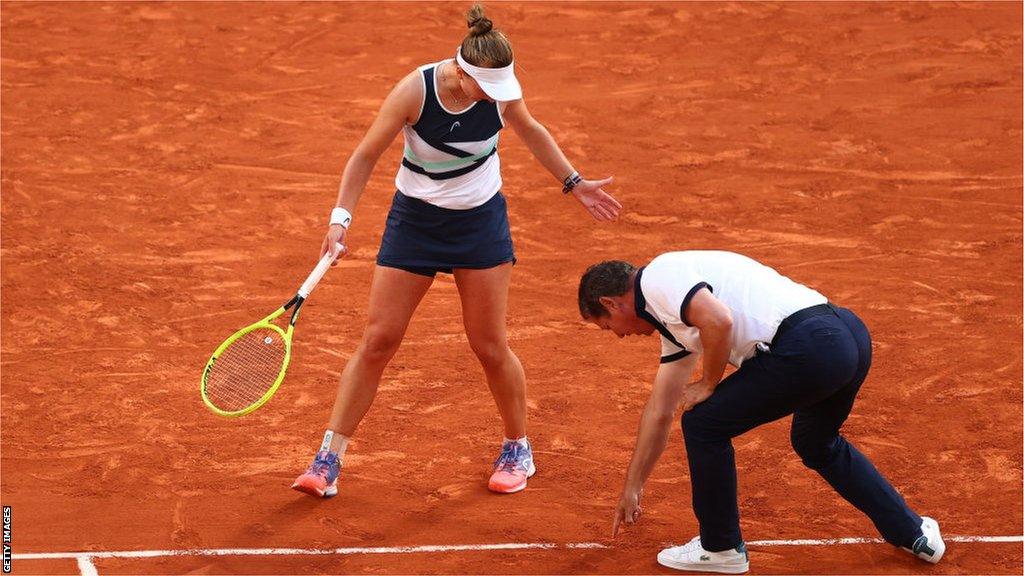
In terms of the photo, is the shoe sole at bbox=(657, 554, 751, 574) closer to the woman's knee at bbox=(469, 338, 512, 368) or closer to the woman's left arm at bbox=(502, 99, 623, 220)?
the woman's knee at bbox=(469, 338, 512, 368)

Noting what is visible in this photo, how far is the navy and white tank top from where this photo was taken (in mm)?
6176

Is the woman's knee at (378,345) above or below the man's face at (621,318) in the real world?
below

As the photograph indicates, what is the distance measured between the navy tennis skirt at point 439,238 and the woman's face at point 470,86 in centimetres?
59

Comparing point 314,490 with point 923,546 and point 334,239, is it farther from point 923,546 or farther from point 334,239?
point 923,546

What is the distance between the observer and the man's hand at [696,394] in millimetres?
5699

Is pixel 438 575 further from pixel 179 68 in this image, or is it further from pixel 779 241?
pixel 179 68

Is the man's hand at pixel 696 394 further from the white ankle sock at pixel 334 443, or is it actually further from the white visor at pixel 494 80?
the white ankle sock at pixel 334 443

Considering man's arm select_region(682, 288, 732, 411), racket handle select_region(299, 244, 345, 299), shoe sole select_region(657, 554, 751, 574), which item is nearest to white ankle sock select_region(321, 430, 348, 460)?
racket handle select_region(299, 244, 345, 299)

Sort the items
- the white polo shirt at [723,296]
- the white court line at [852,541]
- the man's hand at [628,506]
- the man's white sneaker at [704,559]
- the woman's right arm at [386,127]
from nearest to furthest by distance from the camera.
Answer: the white polo shirt at [723,296] < the man's hand at [628,506] < the man's white sneaker at [704,559] < the woman's right arm at [386,127] < the white court line at [852,541]

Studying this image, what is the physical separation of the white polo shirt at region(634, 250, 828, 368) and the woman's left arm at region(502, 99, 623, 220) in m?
1.08

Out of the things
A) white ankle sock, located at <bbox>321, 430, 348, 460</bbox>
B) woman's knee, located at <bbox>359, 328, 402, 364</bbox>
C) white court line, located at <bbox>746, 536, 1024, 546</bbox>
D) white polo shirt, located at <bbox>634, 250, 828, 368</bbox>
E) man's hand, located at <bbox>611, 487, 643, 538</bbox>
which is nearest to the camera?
white polo shirt, located at <bbox>634, 250, 828, 368</bbox>

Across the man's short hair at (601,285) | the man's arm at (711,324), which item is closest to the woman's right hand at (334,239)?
the man's short hair at (601,285)

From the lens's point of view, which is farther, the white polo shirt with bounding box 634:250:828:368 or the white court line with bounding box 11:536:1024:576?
the white court line with bounding box 11:536:1024:576

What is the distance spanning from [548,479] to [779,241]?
3995 millimetres
